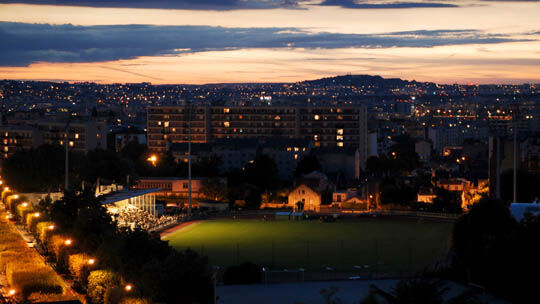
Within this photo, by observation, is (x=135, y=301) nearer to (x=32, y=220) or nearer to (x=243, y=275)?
(x=243, y=275)

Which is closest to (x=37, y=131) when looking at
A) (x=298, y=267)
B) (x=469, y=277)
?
(x=298, y=267)

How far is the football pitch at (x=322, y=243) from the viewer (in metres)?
31.1

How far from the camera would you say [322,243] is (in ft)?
120

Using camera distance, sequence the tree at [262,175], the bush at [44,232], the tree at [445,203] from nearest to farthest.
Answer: the bush at [44,232]
the tree at [445,203]
the tree at [262,175]

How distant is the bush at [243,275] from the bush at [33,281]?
16.3 feet

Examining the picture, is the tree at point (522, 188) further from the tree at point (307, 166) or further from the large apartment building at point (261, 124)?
the large apartment building at point (261, 124)

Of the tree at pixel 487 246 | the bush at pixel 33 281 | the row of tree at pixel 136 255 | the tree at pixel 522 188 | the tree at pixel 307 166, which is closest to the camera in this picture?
the row of tree at pixel 136 255

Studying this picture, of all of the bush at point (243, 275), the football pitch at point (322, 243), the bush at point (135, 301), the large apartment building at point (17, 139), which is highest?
the large apartment building at point (17, 139)

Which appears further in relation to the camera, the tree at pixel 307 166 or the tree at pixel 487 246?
the tree at pixel 307 166

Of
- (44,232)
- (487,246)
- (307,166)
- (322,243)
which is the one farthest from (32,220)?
(307,166)

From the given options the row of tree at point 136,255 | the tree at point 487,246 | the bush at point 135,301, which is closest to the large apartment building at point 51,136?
the row of tree at point 136,255

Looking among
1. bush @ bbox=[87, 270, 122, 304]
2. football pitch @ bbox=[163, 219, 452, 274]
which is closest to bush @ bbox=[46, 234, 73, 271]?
bush @ bbox=[87, 270, 122, 304]

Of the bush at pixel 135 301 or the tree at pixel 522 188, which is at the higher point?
the tree at pixel 522 188

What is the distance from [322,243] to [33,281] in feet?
56.0
